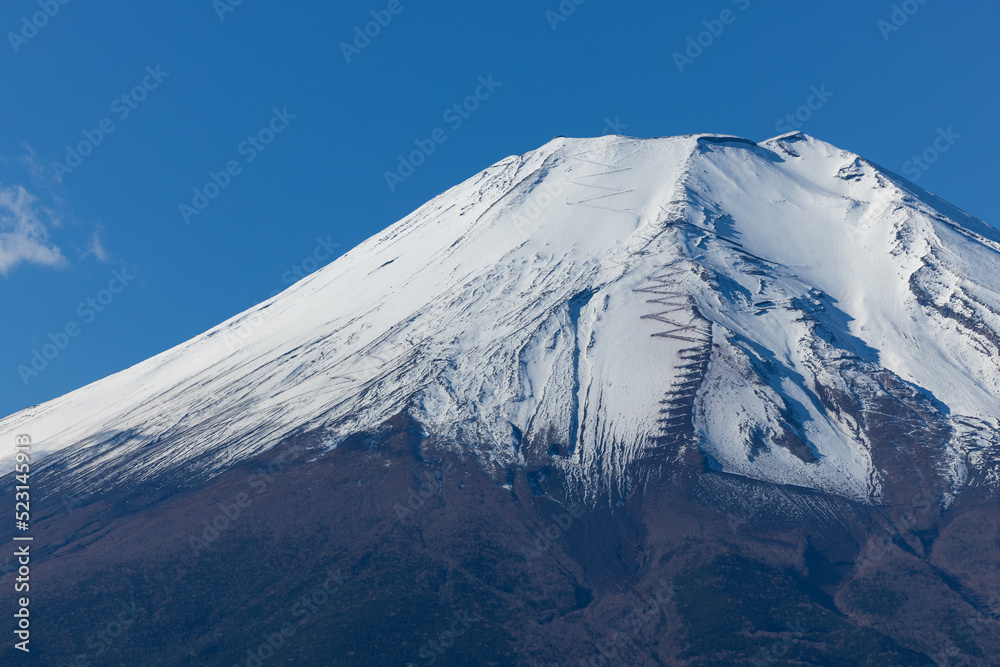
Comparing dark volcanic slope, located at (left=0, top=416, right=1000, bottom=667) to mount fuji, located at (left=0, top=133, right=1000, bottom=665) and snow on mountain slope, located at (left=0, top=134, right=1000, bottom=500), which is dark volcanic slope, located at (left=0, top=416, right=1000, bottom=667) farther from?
snow on mountain slope, located at (left=0, top=134, right=1000, bottom=500)

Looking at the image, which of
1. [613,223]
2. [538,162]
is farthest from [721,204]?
[538,162]

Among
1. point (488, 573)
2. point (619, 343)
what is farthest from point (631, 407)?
point (488, 573)

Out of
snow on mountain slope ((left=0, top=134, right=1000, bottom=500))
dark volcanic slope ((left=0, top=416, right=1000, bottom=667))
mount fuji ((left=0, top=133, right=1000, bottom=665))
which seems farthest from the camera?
snow on mountain slope ((left=0, top=134, right=1000, bottom=500))

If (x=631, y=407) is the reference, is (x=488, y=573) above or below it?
below

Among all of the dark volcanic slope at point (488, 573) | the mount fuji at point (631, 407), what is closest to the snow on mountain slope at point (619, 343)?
the mount fuji at point (631, 407)

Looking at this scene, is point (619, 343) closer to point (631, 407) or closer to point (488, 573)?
point (631, 407)

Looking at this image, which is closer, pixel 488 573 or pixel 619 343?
pixel 488 573

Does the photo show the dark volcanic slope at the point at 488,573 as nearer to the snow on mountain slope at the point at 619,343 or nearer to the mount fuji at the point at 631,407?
the mount fuji at the point at 631,407

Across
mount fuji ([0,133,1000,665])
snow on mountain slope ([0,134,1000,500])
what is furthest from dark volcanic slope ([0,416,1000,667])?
snow on mountain slope ([0,134,1000,500])
